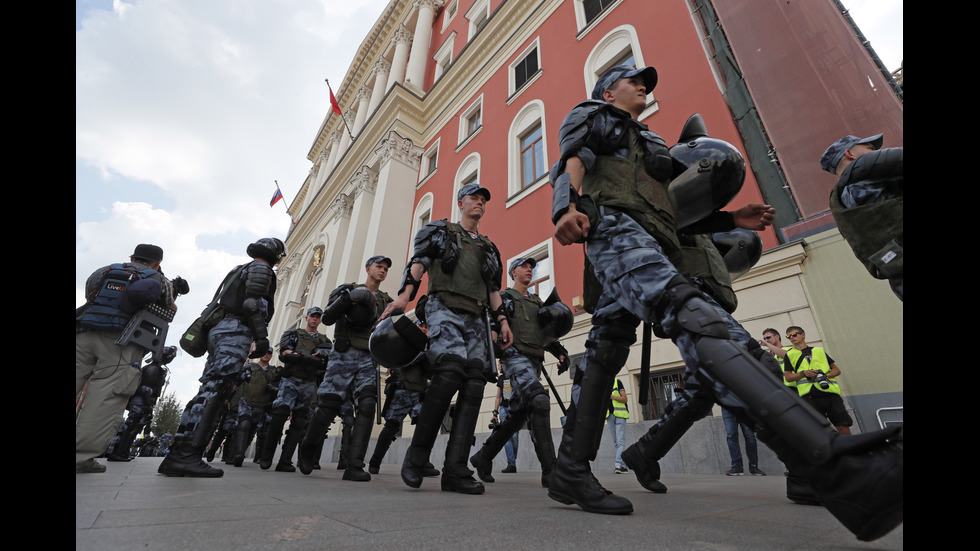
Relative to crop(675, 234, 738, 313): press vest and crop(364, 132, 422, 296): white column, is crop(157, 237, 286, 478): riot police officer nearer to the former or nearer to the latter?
crop(675, 234, 738, 313): press vest

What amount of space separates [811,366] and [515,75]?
505 inches

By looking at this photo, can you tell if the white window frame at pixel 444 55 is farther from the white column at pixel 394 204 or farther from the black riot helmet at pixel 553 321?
the black riot helmet at pixel 553 321

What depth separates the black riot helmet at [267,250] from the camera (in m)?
3.97

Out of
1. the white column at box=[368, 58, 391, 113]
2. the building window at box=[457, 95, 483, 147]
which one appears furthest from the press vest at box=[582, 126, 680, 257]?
the white column at box=[368, 58, 391, 113]

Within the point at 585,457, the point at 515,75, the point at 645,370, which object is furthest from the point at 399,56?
the point at 585,457

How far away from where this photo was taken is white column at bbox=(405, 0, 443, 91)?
21281 mm

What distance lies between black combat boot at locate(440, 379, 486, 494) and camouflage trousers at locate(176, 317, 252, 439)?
2.15 metres

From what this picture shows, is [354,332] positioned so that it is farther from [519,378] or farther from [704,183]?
[704,183]
